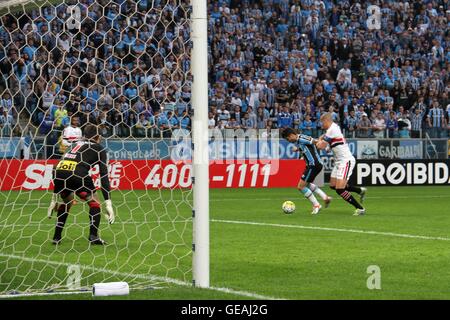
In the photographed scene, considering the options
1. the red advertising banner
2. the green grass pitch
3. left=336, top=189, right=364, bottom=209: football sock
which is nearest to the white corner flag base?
the green grass pitch

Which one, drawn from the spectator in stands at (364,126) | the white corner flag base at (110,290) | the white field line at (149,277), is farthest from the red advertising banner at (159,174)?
the white corner flag base at (110,290)

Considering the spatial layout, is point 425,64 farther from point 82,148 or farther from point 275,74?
point 82,148

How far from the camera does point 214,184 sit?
28.6 metres

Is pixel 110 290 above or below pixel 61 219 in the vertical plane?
below

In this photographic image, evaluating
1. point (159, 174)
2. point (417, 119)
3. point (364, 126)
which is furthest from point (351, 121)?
point (159, 174)

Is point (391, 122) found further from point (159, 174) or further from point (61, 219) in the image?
point (61, 219)

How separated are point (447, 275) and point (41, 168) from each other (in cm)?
1514

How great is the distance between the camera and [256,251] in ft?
41.2

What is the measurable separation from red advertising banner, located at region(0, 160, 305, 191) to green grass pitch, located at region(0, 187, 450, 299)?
207 cm

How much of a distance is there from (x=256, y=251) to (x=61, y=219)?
2726 millimetres

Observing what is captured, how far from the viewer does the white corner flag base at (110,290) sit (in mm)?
8547

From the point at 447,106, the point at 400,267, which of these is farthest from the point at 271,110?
the point at 400,267

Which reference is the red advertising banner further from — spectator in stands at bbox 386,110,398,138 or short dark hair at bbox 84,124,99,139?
short dark hair at bbox 84,124,99,139

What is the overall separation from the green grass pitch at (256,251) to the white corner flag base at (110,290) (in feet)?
0.43
